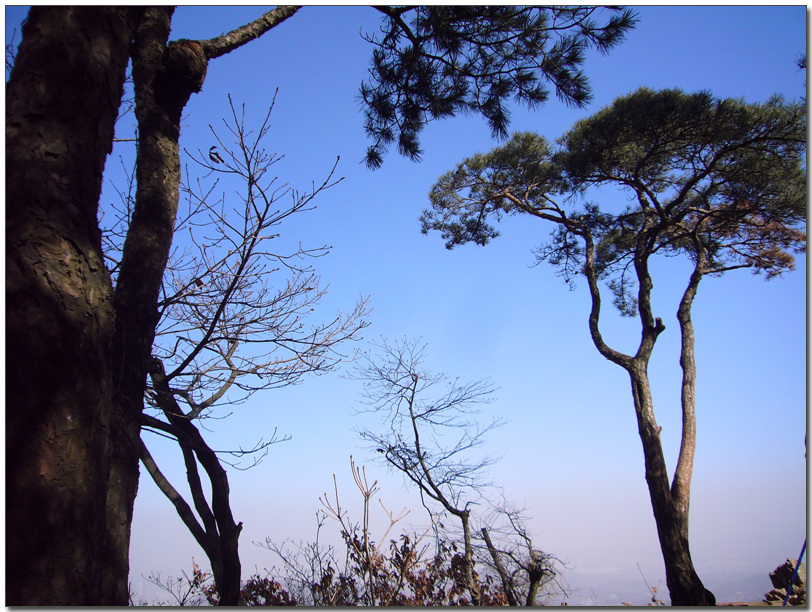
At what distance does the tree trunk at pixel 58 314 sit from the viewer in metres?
1.20

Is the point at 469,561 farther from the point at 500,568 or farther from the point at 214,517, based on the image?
the point at 214,517

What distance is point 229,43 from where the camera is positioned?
2.39 m

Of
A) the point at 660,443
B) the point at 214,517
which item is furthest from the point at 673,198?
the point at 214,517

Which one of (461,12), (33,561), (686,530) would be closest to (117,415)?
(33,561)

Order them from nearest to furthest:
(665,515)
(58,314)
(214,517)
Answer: (58,314) → (214,517) → (665,515)

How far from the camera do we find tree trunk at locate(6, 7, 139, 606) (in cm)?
120

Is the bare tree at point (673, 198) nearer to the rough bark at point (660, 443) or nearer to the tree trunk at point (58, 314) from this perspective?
the rough bark at point (660, 443)

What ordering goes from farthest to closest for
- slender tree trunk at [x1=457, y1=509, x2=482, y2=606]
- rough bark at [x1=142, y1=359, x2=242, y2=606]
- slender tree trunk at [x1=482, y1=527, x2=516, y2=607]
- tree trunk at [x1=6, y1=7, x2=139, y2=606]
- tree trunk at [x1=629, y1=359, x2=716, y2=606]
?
slender tree trunk at [x1=482, y1=527, x2=516, y2=607]
slender tree trunk at [x1=457, y1=509, x2=482, y2=606]
tree trunk at [x1=629, y1=359, x2=716, y2=606]
rough bark at [x1=142, y1=359, x2=242, y2=606]
tree trunk at [x1=6, y1=7, x2=139, y2=606]

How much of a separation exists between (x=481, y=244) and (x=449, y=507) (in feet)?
13.2

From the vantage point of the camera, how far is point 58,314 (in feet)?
4.32

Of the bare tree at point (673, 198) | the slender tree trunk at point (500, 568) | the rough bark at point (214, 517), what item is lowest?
the slender tree trunk at point (500, 568)

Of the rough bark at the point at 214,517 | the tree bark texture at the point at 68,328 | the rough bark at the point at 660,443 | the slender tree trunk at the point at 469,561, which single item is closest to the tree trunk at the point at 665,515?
the rough bark at the point at 660,443

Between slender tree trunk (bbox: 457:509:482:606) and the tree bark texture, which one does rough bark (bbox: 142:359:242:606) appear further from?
slender tree trunk (bbox: 457:509:482:606)

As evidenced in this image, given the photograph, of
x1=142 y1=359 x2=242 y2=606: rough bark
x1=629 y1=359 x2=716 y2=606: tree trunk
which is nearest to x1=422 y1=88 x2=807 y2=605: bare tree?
x1=629 y1=359 x2=716 y2=606: tree trunk
